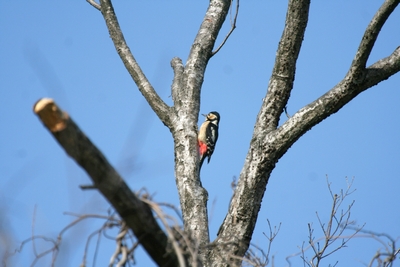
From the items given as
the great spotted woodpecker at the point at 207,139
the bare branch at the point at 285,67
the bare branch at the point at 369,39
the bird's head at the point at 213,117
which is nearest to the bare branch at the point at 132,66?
the bare branch at the point at 285,67

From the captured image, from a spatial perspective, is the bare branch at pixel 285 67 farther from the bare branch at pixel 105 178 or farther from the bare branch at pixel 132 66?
the bare branch at pixel 105 178

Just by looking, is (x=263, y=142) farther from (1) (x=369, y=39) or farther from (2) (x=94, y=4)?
(2) (x=94, y=4)

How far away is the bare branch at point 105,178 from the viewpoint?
5.79 ft

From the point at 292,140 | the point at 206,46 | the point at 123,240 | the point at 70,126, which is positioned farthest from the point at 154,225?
the point at 206,46

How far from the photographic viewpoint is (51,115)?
5.79 feet

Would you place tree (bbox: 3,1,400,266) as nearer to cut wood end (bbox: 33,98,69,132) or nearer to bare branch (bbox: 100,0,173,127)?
bare branch (bbox: 100,0,173,127)

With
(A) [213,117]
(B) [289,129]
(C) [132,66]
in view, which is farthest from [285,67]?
(A) [213,117]

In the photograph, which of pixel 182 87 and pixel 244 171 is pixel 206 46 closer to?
pixel 182 87

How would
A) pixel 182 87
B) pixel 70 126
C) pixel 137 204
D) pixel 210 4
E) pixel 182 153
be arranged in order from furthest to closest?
pixel 210 4 < pixel 182 87 < pixel 182 153 < pixel 137 204 < pixel 70 126

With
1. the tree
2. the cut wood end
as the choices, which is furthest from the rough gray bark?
the cut wood end

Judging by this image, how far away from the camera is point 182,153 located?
156 inches

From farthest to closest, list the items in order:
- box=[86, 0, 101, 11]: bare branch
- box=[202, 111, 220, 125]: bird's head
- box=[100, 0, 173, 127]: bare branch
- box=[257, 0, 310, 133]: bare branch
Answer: box=[202, 111, 220, 125]: bird's head, box=[86, 0, 101, 11]: bare branch, box=[100, 0, 173, 127]: bare branch, box=[257, 0, 310, 133]: bare branch

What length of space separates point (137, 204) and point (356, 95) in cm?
207

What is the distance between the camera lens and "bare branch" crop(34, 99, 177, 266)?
1.76 meters
